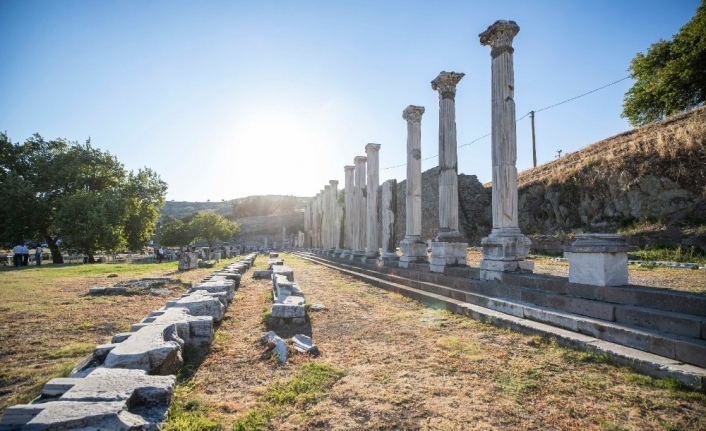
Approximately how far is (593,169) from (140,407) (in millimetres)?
22665

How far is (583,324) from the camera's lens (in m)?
4.64

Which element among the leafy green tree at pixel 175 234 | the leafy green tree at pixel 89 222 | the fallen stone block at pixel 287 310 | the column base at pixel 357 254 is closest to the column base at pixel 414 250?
the column base at pixel 357 254

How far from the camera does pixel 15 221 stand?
23.3 meters

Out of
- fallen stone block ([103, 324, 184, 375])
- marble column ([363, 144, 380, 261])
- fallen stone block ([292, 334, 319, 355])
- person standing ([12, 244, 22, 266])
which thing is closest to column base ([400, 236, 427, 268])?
marble column ([363, 144, 380, 261])

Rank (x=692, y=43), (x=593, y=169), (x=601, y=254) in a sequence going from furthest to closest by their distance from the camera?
1. (x=692, y=43)
2. (x=593, y=169)
3. (x=601, y=254)

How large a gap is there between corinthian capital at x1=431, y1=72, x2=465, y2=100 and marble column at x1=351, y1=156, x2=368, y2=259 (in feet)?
27.2

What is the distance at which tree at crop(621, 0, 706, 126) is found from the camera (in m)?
21.8

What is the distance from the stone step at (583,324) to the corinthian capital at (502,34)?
220 inches

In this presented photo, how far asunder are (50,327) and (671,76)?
3162cm

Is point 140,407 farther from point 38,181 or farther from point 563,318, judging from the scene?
point 38,181

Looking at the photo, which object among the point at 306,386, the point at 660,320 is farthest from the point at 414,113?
the point at 306,386

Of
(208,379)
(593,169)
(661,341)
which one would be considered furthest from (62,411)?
(593,169)

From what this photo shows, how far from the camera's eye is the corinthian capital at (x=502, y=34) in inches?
332

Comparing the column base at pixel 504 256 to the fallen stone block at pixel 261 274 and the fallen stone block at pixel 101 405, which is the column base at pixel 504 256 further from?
the fallen stone block at pixel 261 274
